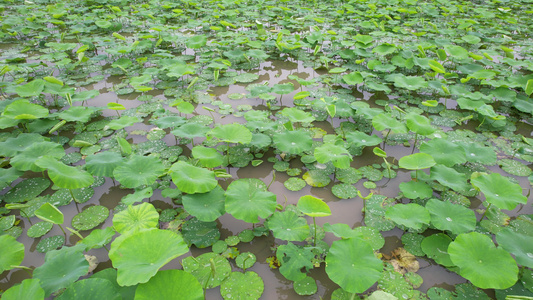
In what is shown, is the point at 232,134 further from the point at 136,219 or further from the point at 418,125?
the point at 418,125

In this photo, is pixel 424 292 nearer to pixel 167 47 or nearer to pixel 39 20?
pixel 167 47

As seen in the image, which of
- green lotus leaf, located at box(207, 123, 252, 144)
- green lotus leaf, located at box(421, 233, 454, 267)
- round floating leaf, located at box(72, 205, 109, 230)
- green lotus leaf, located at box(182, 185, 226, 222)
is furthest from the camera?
green lotus leaf, located at box(207, 123, 252, 144)

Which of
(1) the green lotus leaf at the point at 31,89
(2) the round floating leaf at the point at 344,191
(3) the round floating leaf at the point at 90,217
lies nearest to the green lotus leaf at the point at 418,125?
(2) the round floating leaf at the point at 344,191

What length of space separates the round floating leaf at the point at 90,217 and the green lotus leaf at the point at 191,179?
79cm

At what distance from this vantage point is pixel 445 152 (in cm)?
325

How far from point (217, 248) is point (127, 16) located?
799 centimetres

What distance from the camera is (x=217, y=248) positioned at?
257 cm

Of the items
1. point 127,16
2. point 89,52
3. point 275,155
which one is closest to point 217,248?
point 275,155

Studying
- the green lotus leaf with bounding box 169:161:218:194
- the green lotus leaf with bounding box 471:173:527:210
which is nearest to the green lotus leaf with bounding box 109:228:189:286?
the green lotus leaf with bounding box 169:161:218:194

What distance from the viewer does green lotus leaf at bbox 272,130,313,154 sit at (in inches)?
133

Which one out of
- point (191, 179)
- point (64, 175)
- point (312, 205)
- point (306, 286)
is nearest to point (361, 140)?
point (312, 205)

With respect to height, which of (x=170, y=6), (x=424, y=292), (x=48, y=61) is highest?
(x=170, y=6)

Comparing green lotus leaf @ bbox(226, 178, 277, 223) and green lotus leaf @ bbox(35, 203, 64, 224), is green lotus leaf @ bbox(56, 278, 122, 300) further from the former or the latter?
green lotus leaf @ bbox(226, 178, 277, 223)

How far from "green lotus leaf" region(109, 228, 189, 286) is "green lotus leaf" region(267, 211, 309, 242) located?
2.62ft
